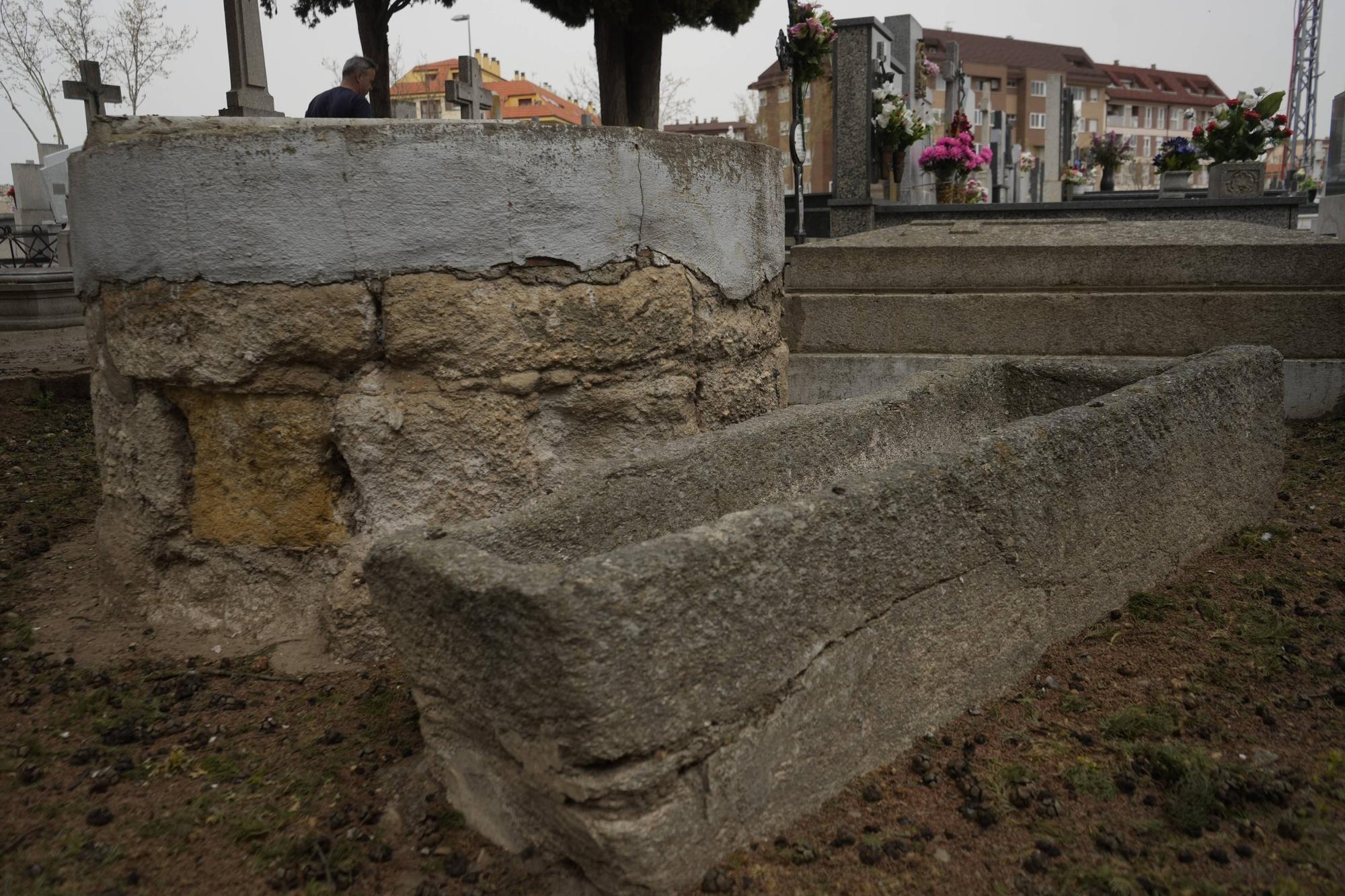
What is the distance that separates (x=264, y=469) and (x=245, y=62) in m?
2.36

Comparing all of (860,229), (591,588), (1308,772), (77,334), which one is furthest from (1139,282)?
(77,334)

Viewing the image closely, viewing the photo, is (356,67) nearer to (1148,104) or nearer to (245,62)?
(245,62)

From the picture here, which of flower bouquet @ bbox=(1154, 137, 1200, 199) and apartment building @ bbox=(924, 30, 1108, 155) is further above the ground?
apartment building @ bbox=(924, 30, 1108, 155)

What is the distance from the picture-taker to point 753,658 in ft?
6.71

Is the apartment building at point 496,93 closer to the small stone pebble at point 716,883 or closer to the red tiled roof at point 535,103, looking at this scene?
the red tiled roof at point 535,103

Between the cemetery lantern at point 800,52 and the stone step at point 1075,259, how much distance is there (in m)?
2.81

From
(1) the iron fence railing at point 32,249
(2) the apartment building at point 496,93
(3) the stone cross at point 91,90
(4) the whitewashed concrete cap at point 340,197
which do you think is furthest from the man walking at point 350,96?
(2) the apartment building at point 496,93

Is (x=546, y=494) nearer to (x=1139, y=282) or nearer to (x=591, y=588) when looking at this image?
(x=591, y=588)

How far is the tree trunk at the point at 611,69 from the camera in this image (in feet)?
43.8

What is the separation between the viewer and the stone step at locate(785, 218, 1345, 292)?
230 inches

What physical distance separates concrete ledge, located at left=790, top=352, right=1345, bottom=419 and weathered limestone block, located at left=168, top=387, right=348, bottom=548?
10.6ft

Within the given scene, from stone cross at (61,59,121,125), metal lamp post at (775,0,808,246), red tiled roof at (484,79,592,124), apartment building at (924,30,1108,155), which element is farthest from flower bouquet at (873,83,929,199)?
apartment building at (924,30,1108,155)

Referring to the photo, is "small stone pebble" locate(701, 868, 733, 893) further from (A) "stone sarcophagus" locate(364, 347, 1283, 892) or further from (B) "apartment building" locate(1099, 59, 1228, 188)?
(B) "apartment building" locate(1099, 59, 1228, 188)

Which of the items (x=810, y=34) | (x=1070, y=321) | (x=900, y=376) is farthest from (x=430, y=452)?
(x=810, y=34)
